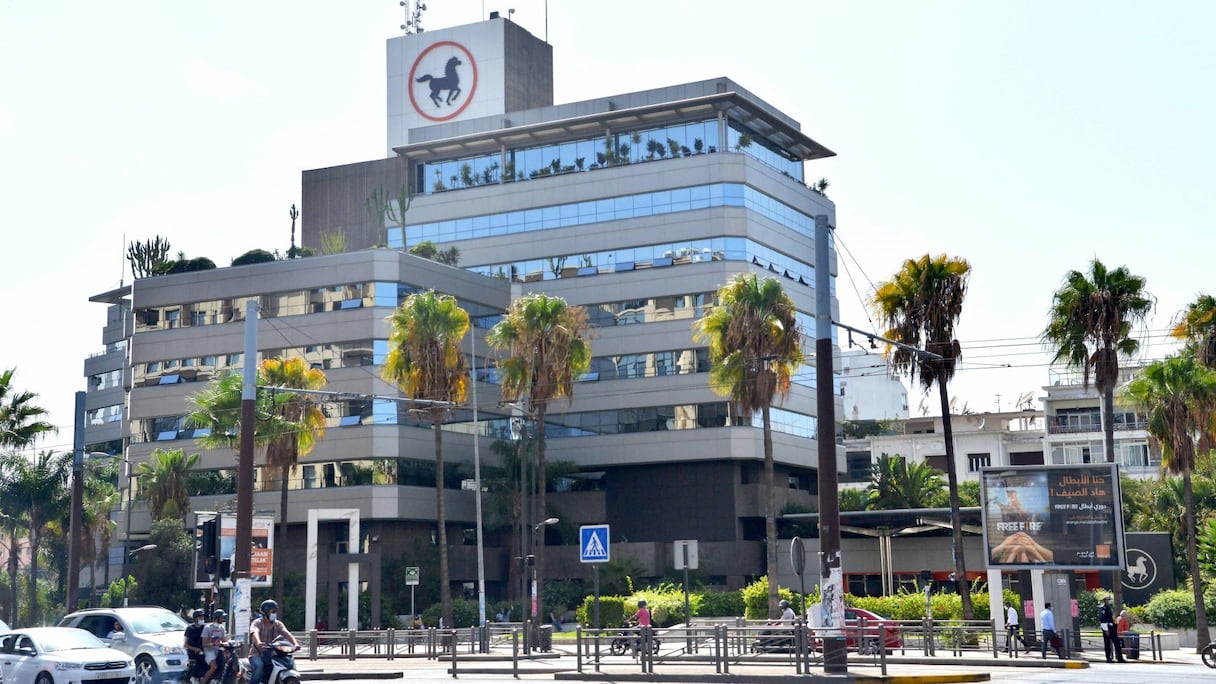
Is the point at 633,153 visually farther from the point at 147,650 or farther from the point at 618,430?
the point at 147,650

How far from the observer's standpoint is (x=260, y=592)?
63656 mm

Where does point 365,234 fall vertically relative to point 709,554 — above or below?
above

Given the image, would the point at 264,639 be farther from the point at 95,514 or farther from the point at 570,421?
the point at 95,514

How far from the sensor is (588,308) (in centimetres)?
7469

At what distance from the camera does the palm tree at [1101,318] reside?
145 ft

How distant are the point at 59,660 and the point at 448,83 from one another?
77312 mm

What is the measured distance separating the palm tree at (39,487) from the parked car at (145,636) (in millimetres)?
52243

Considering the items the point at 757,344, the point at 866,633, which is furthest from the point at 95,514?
the point at 866,633

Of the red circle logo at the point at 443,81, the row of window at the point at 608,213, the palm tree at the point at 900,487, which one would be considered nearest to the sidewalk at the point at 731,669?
the palm tree at the point at 900,487

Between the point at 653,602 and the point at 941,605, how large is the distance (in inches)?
516

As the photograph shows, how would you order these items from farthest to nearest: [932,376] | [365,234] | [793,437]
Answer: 1. [365,234]
2. [793,437]
3. [932,376]

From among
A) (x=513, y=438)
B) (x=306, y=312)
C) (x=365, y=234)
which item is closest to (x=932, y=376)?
(x=513, y=438)

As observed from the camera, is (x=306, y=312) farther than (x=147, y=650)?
Yes

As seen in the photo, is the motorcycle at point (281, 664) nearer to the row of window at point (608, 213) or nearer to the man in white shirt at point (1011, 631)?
the man in white shirt at point (1011, 631)
